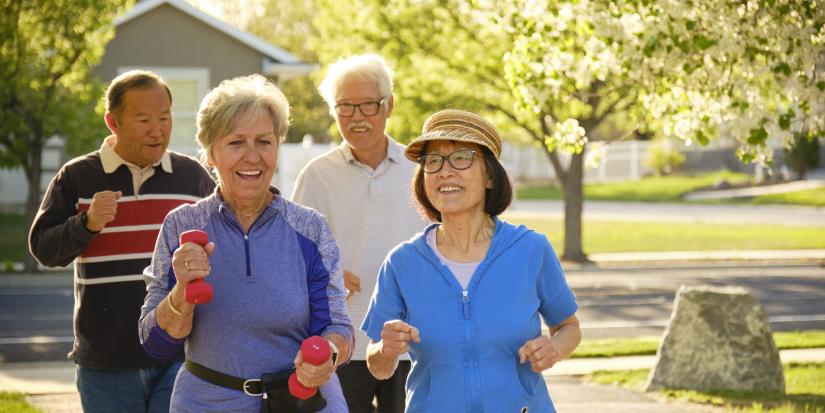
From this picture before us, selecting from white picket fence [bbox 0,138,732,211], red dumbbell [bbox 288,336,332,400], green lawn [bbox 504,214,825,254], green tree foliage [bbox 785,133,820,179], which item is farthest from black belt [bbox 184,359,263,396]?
green tree foliage [bbox 785,133,820,179]

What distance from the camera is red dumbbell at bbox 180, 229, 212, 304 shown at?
342 centimetres

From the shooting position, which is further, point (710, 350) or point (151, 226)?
point (710, 350)

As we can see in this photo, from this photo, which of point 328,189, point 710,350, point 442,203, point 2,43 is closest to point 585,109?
point 2,43

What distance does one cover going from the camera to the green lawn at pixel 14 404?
8914mm

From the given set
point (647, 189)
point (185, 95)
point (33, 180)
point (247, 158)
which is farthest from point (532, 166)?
point (247, 158)

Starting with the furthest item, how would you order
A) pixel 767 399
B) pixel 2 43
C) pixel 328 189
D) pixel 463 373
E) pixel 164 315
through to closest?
pixel 2 43, pixel 767 399, pixel 328 189, pixel 463 373, pixel 164 315

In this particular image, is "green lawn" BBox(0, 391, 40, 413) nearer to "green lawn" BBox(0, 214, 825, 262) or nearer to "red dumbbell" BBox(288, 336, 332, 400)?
"red dumbbell" BBox(288, 336, 332, 400)

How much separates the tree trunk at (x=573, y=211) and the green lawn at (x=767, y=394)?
14068 mm

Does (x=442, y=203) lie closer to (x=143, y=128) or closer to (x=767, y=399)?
(x=143, y=128)

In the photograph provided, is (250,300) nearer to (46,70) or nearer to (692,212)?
(46,70)

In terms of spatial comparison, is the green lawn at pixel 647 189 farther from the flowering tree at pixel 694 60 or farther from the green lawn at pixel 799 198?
the flowering tree at pixel 694 60

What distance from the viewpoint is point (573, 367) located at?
11.7 m

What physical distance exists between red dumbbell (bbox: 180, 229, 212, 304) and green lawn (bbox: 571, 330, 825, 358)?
9272 mm

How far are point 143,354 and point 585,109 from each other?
17.7 meters
